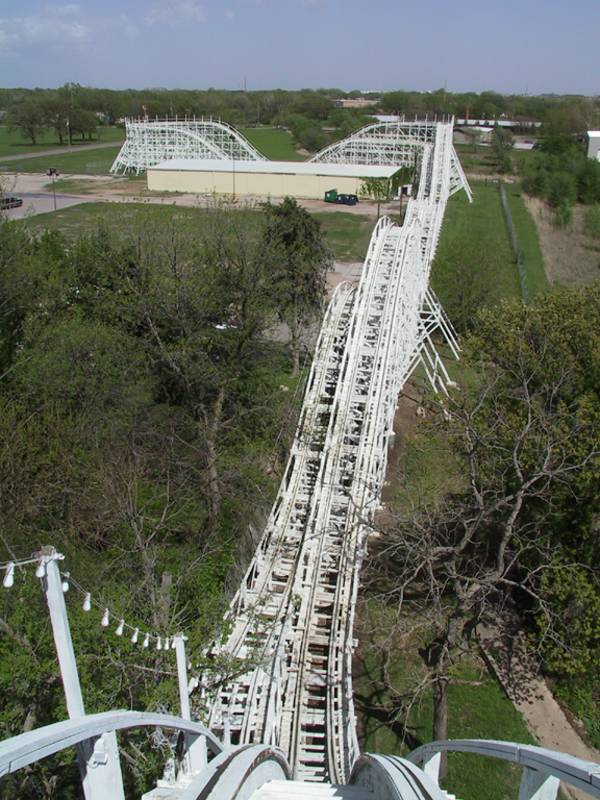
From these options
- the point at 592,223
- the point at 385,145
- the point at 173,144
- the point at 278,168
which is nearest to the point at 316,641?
the point at 592,223

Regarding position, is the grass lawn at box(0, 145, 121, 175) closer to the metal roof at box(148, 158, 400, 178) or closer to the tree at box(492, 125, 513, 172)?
the metal roof at box(148, 158, 400, 178)

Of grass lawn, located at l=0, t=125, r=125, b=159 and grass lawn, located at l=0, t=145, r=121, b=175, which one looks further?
grass lawn, located at l=0, t=125, r=125, b=159

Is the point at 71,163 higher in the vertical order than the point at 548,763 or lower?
higher

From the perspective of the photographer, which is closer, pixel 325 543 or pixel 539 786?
pixel 539 786

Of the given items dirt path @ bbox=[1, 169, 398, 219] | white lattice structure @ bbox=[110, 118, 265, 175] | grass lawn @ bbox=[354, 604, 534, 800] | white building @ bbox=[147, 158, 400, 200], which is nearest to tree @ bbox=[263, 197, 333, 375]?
grass lawn @ bbox=[354, 604, 534, 800]

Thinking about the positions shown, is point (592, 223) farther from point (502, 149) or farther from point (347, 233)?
point (502, 149)

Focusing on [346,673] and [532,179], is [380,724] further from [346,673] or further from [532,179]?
[532,179]

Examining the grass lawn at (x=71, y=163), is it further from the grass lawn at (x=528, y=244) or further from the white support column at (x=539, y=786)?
the white support column at (x=539, y=786)
